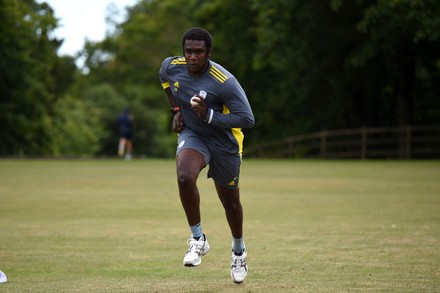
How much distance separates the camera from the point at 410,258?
10.6m

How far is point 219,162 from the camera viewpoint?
8.81m

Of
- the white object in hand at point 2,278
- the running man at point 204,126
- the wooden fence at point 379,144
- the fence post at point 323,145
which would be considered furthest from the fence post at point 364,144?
the white object in hand at point 2,278

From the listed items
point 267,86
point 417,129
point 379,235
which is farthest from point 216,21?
point 379,235

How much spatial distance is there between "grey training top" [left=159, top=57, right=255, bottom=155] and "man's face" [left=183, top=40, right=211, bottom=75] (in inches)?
5.3

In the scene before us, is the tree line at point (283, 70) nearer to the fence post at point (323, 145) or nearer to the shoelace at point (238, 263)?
the fence post at point (323, 145)

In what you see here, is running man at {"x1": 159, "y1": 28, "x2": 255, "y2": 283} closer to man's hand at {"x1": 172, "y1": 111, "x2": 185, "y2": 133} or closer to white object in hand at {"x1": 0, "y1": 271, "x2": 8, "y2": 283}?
man's hand at {"x1": 172, "y1": 111, "x2": 185, "y2": 133}

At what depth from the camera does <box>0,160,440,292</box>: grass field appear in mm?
9016

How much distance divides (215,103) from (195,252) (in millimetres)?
1379

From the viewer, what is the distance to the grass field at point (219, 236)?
902cm

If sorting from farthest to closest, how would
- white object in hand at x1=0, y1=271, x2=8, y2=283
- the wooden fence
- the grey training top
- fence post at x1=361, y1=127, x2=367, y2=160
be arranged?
fence post at x1=361, y1=127, x2=367, y2=160, the wooden fence, white object in hand at x1=0, y1=271, x2=8, y2=283, the grey training top

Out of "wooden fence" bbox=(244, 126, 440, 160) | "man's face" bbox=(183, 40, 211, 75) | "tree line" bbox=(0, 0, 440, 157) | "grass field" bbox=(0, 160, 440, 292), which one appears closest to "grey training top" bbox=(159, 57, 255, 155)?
"man's face" bbox=(183, 40, 211, 75)

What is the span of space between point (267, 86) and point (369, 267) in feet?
155

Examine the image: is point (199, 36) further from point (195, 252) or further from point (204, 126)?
point (195, 252)

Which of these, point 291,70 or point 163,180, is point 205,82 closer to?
point 163,180
